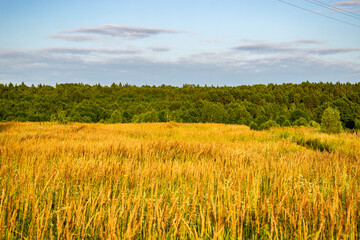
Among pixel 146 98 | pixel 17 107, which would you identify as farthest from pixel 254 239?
pixel 146 98

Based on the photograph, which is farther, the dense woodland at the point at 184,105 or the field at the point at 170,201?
the dense woodland at the point at 184,105

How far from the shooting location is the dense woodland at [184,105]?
156 feet

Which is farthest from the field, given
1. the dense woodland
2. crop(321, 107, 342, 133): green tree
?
the dense woodland

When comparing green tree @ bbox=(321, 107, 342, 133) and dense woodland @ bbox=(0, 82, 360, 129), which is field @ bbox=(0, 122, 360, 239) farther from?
dense woodland @ bbox=(0, 82, 360, 129)

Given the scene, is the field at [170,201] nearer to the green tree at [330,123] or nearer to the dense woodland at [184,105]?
the green tree at [330,123]

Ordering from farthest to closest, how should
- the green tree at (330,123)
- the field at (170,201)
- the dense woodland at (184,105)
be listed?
the dense woodland at (184,105), the green tree at (330,123), the field at (170,201)

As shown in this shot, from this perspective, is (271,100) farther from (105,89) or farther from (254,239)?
(254,239)

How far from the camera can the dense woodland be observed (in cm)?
4760

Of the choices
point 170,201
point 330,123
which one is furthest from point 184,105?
point 170,201

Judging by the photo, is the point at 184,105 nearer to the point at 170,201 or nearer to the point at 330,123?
the point at 330,123

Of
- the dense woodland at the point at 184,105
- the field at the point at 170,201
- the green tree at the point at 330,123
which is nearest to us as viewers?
the field at the point at 170,201

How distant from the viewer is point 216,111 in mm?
59688

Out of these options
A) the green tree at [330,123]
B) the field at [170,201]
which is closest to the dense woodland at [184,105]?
the green tree at [330,123]

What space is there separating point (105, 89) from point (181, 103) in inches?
1883
